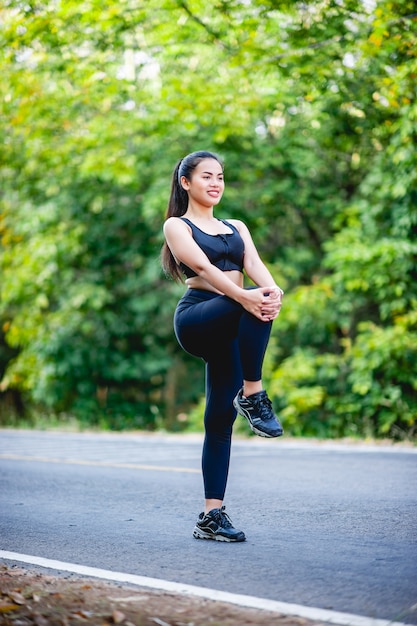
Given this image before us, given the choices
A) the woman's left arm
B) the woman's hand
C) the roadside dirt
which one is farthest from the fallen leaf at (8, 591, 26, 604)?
the woman's left arm

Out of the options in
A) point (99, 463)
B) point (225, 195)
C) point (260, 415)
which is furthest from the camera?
point (225, 195)

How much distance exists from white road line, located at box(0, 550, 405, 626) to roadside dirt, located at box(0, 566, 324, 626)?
0.06m

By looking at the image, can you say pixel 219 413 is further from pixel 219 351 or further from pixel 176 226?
→ pixel 176 226

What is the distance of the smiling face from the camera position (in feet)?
15.8

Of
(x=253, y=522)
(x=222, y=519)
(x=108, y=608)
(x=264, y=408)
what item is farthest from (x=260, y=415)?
(x=108, y=608)

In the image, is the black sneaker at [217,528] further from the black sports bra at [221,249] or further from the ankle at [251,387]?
the black sports bra at [221,249]

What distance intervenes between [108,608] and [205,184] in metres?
2.30

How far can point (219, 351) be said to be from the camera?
15.5 feet

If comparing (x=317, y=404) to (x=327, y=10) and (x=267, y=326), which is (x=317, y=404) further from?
(x=267, y=326)

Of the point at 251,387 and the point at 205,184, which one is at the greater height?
the point at 205,184

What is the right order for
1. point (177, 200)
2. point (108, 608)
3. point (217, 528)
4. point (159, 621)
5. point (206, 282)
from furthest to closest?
point (177, 200) < point (217, 528) < point (206, 282) < point (108, 608) < point (159, 621)

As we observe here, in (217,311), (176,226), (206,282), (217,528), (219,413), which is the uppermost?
(176,226)

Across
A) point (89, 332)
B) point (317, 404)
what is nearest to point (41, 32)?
point (317, 404)

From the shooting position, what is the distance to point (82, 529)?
17.3 feet
